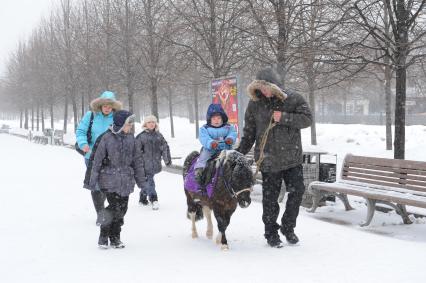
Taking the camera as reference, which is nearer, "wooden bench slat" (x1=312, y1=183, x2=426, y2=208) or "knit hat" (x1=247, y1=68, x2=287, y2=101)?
"knit hat" (x1=247, y1=68, x2=287, y2=101)

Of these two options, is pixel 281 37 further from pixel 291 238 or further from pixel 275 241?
pixel 275 241

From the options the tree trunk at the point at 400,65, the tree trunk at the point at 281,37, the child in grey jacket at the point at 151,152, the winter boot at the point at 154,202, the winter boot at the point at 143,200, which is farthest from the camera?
the tree trunk at the point at 281,37

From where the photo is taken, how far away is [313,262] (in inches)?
207

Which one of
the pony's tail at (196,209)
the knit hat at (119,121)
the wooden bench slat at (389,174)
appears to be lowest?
the pony's tail at (196,209)

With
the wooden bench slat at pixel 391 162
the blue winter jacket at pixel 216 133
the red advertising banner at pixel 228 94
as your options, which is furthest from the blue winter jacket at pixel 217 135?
the red advertising banner at pixel 228 94

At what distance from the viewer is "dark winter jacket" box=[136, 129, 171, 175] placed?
8.77 metres

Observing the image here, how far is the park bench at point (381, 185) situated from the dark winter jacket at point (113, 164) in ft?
11.1

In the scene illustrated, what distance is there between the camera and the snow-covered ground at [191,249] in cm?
493

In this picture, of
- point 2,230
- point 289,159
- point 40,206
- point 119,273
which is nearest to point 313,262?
point 289,159

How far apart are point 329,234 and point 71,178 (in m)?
8.65

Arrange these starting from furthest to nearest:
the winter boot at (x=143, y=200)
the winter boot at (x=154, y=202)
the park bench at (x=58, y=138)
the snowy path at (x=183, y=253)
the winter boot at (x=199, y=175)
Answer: the park bench at (x=58, y=138) < the winter boot at (x=143, y=200) < the winter boot at (x=154, y=202) < the winter boot at (x=199, y=175) < the snowy path at (x=183, y=253)

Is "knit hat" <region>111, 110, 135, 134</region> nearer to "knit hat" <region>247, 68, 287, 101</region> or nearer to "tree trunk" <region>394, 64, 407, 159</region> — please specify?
"knit hat" <region>247, 68, 287, 101</region>

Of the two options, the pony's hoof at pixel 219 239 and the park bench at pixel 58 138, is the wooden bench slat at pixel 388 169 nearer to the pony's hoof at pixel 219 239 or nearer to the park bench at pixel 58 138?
the pony's hoof at pixel 219 239

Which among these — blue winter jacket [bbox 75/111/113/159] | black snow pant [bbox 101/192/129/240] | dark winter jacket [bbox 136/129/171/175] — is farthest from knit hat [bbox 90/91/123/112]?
dark winter jacket [bbox 136/129/171/175]
